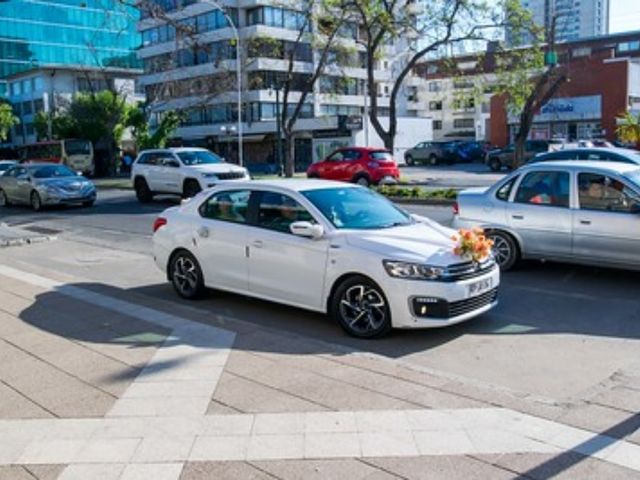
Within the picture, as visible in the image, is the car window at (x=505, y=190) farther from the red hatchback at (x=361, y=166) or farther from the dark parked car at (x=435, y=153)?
the dark parked car at (x=435, y=153)

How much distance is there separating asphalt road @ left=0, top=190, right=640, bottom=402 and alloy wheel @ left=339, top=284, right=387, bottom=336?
16 centimetres

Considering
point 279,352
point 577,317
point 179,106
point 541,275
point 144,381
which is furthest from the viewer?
point 179,106

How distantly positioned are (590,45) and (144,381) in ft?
258

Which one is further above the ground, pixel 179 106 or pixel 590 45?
pixel 590 45

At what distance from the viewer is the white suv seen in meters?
20.8

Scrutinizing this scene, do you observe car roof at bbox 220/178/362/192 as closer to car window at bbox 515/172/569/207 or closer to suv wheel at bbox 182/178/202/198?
car window at bbox 515/172/569/207

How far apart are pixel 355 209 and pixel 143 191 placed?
1716 cm

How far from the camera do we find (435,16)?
91.5ft

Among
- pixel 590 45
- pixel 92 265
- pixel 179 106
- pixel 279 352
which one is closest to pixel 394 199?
pixel 92 265

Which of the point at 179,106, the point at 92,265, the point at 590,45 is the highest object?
the point at 590,45

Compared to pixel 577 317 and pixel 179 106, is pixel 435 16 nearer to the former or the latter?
pixel 577 317

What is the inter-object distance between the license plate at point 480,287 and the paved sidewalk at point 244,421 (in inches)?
60.4

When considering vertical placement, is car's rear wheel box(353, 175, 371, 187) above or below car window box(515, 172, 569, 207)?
below

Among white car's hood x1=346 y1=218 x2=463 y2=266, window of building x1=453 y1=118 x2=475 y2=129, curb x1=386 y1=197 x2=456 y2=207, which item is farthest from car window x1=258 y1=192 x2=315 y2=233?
window of building x1=453 y1=118 x2=475 y2=129
